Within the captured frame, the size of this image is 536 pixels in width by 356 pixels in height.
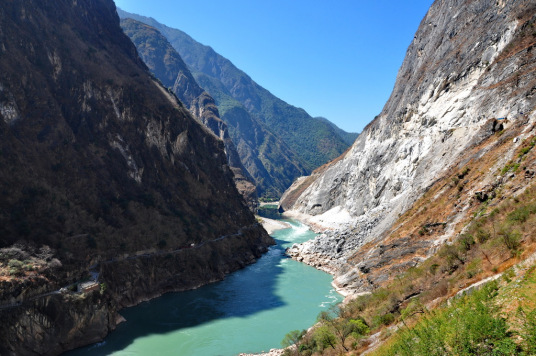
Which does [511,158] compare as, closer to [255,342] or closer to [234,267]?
[255,342]

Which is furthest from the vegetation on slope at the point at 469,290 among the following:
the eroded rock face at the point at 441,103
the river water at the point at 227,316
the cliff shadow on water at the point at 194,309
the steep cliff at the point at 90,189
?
the steep cliff at the point at 90,189

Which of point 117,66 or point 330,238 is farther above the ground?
point 117,66

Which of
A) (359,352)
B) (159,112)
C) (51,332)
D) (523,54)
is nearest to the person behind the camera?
(359,352)

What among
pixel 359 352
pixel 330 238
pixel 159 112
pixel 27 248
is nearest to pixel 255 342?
pixel 359 352

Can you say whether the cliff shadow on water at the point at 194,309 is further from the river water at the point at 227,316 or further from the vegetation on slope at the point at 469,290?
the vegetation on slope at the point at 469,290

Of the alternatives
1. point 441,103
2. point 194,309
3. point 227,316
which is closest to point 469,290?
point 227,316

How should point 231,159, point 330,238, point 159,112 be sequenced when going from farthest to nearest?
1. point 231,159
2. point 159,112
3. point 330,238
